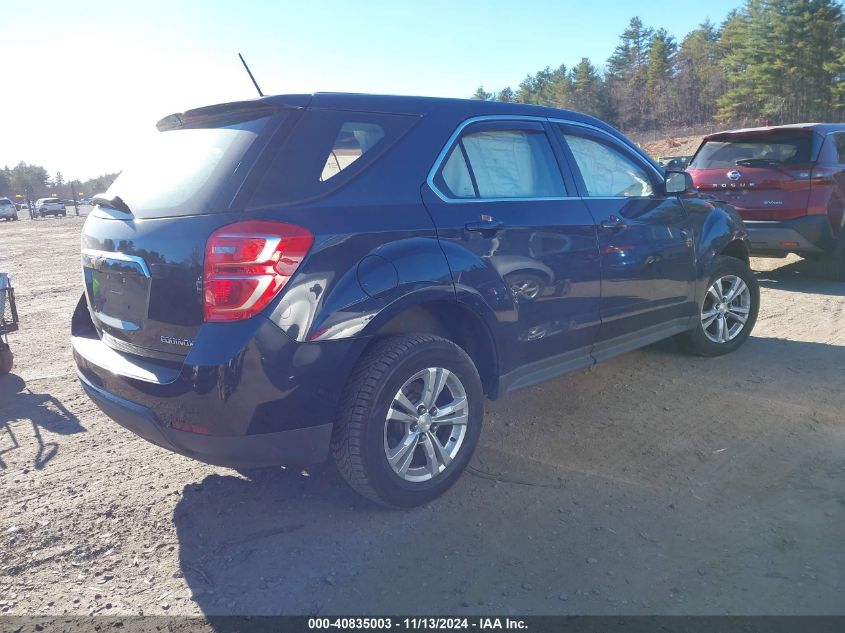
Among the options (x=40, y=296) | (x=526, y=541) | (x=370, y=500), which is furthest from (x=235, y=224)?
(x=40, y=296)

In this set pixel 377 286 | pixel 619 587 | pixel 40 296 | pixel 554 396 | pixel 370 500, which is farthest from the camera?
pixel 40 296

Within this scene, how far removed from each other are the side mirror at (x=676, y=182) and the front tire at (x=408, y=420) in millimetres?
2268

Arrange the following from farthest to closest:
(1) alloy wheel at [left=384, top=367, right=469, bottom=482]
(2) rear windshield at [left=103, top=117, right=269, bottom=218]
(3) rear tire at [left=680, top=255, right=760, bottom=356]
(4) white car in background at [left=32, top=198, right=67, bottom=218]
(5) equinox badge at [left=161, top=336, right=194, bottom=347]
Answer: (4) white car in background at [left=32, top=198, right=67, bottom=218], (3) rear tire at [left=680, top=255, right=760, bottom=356], (1) alloy wheel at [left=384, top=367, right=469, bottom=482], (2) rear windshield at [left=103, top=117, right=269, bottom=218], (5) equinox badge at [left=161, top=336, right=194, bottom=347]

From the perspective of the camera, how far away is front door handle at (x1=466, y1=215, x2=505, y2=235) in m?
3.28

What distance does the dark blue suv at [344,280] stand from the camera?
263 centimetres

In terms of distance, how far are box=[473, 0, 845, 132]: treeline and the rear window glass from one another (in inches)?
1369

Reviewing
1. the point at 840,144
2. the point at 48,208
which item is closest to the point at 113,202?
the point at 840,144

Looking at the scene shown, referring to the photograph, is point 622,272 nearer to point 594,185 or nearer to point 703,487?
point 594,185

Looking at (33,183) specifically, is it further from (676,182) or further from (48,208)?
(676,182)

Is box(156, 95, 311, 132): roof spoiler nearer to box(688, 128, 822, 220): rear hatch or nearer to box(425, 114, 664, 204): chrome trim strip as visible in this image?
box(425, 114, 664, 204): chrome trim strip


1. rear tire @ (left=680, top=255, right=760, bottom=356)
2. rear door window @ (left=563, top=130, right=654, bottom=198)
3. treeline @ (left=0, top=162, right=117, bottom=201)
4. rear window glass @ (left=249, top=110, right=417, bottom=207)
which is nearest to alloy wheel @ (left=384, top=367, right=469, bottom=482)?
rear window glass @ (left=249, top=110, right=417, bottom=207)

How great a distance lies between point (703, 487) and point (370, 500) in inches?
64.5

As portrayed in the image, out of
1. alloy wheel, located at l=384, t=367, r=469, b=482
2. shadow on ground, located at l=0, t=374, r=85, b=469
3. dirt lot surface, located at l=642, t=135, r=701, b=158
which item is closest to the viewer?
alloy wheel, located at l=384, t=367, r=469, b=482

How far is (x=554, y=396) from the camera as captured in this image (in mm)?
4625
